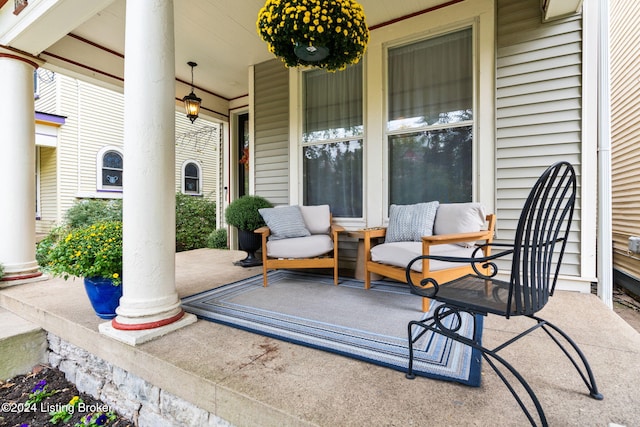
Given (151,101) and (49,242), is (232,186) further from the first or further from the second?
(151,101)

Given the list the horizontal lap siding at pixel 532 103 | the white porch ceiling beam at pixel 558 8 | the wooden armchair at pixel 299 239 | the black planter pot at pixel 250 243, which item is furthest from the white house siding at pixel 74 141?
the white porch ceiling beam at pixel 558 8

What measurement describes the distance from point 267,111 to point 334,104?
1105 millimetres

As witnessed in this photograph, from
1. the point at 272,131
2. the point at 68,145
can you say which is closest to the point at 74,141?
the point at 68,145

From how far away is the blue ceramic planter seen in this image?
6.70 feet

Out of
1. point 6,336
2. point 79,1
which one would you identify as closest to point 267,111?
point 79,1

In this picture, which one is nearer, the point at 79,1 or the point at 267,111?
the point at 79,1

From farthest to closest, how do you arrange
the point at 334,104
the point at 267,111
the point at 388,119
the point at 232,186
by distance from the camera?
the point at 232,186 → the point at 267,111 → the point at 334,104 → the point at 388,119

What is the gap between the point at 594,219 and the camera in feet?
8.77

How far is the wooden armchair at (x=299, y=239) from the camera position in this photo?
301 centimetres

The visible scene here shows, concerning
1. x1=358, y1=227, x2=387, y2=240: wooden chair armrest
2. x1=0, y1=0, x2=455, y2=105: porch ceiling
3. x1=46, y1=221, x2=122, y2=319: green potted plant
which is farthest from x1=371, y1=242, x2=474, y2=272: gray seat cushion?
x1=0, y1=0, x2=455, y2=105: porch ceiling

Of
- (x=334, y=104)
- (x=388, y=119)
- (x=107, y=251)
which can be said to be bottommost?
(x=107, y=251)

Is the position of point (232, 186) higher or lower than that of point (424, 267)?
higher

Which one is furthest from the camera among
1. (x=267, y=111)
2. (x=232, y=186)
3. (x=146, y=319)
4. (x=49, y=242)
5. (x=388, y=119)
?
(x=232, y=186)

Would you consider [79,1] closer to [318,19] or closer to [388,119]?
[318,19]
